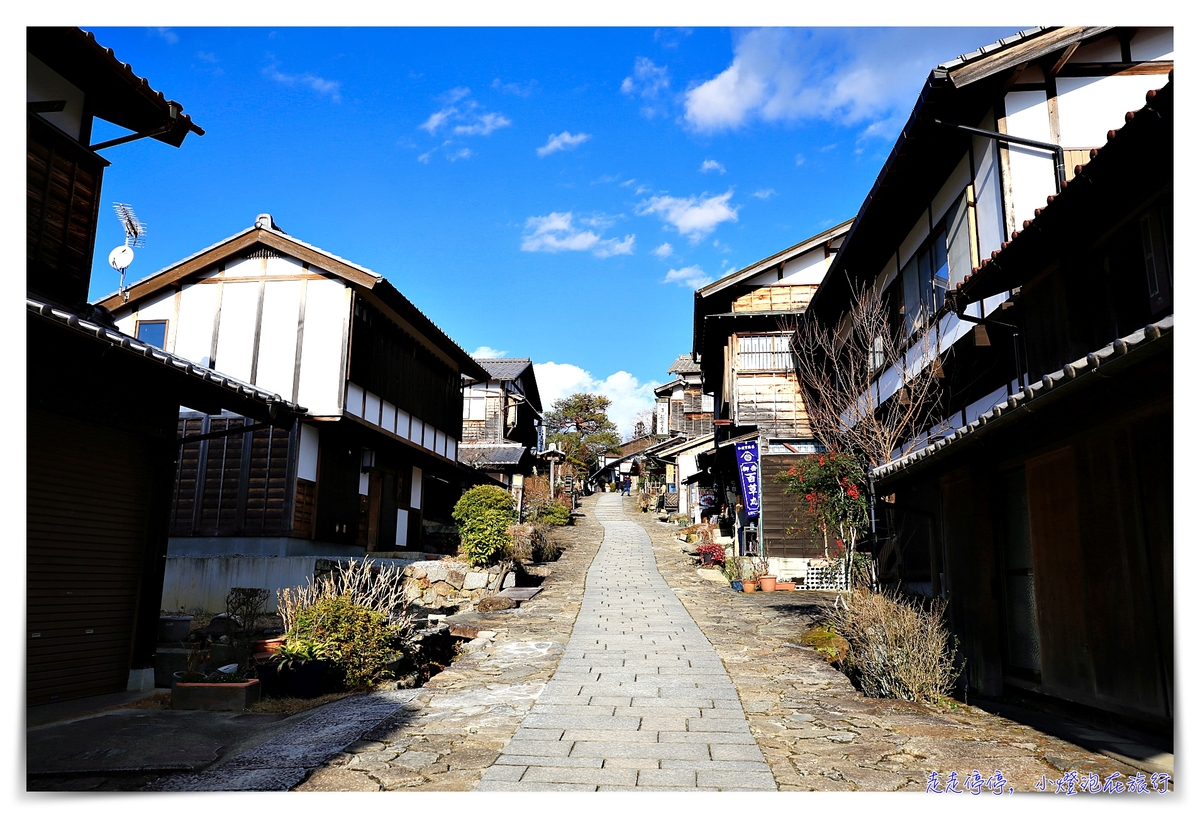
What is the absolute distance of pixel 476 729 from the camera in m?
6.92

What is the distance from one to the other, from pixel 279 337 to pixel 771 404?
13351mm

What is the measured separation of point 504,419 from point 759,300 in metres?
20.3

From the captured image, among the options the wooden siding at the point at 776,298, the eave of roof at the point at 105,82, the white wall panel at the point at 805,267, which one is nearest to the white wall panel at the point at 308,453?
the eave of roof at the point at 105,82

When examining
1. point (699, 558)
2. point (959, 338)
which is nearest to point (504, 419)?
point (699, 558)

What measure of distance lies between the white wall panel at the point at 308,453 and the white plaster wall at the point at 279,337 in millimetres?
1026

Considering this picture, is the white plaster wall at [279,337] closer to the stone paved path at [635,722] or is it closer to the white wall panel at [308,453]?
the white wall panel at [308,453]

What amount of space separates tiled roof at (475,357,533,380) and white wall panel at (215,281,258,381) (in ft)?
75.2

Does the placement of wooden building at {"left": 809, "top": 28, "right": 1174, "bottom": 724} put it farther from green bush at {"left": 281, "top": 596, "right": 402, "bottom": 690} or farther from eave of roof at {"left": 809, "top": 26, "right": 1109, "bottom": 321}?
green bush at {"left": 281, "top": 596, "right": 402, "bottom": 690}

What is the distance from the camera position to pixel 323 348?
57.9 feet

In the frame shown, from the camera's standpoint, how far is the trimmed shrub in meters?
7.80

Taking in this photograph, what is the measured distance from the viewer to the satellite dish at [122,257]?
15281 millimetres

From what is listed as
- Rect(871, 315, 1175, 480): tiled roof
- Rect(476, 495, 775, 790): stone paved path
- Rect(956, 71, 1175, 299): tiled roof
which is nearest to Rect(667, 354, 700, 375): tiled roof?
Rect(476, 495, 775, 790): stone paved path

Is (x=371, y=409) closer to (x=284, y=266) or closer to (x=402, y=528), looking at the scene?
(x=284, y=266)

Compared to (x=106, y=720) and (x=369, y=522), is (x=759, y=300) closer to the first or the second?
(x=369, y=522)
